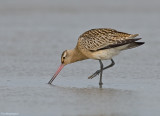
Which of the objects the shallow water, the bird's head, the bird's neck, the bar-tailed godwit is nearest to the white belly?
the bar-tailed godwit

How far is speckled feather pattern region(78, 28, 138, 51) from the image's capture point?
10016 millimetres

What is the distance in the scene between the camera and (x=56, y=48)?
1323 centimetres

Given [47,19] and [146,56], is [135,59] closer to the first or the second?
Result: [146,56]

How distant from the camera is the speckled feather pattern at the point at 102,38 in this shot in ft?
32.9

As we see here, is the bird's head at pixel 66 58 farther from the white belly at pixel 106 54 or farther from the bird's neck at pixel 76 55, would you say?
→ the white belly at pixel 106 54

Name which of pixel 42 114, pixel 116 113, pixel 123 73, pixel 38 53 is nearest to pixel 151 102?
pixel 116 113

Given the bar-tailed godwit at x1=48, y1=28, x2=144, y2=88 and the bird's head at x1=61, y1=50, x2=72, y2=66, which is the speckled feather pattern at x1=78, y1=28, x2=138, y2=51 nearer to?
the bar-tailed godwit at x1=48, y1=28, x2=144, y2=88

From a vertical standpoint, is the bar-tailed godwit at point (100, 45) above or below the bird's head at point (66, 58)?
above

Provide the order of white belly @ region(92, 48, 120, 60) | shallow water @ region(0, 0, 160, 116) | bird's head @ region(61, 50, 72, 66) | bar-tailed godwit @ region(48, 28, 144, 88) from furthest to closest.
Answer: bird's head @ region(61, 50, 72, 66) < white belly @ region(92, 48, 120, 60) < bar-tailed godwit @ region(48, 28, 144, 88) < shallow water @ region(0, 0, 160, 116)

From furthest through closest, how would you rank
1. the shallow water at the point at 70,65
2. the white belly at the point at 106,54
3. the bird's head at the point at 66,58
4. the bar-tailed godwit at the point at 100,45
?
1. the bird's head at the point at 66,58
2. the white belly at the point at 106,54
3. the bar-tailed godwit at the point at 100,45
4. the shallow water at the point at 70,65

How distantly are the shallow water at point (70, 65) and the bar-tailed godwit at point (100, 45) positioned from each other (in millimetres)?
285

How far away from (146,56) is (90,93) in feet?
11.6

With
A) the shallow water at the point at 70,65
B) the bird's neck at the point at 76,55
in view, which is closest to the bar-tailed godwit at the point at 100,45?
the bird's neck at the point at 76,55

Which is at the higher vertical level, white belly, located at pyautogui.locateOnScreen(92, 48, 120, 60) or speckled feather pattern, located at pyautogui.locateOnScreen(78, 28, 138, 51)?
speckled feather pattern, located at pyautogui.locateOnScreen(78, 28, 138, 51)
